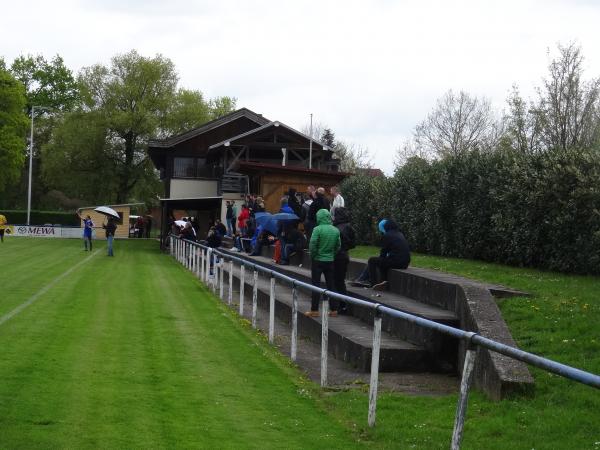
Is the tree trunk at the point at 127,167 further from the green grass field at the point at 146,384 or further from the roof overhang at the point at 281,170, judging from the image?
the green grass field at the point at 146,384

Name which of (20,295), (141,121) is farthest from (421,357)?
(141,121)

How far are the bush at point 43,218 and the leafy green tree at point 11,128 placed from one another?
2800 millimetres

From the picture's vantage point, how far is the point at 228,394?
879 cm

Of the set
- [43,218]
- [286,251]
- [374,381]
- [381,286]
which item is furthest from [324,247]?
[43,218]

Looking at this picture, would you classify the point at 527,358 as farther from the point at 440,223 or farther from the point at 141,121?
the point at 141,121

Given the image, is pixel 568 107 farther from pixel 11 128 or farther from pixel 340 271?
pixel 11 128

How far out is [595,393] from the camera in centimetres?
687

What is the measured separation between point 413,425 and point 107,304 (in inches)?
425

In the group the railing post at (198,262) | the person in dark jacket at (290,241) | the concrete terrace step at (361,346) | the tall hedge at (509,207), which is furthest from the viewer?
the railing post at (198,262)

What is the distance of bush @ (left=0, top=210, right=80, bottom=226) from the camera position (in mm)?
76375

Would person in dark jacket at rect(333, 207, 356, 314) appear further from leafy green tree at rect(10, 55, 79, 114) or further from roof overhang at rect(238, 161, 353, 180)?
leafy green tree at rect(10, 55, 79, 114)

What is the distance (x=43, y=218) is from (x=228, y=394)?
7209 centimetres

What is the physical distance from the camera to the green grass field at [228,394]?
6.83 m

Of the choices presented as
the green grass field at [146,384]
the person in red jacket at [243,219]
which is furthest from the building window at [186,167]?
the green grass field at [146,384]
